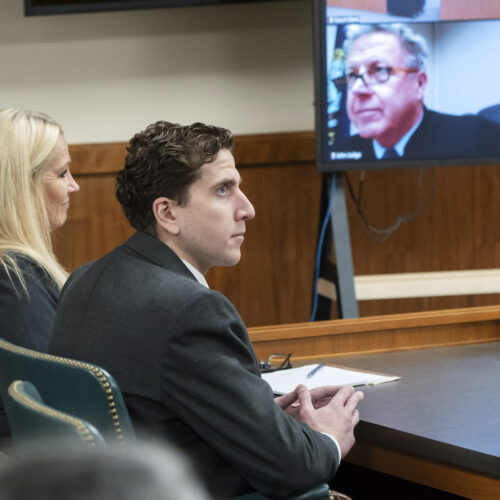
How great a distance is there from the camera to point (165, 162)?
1.40 m

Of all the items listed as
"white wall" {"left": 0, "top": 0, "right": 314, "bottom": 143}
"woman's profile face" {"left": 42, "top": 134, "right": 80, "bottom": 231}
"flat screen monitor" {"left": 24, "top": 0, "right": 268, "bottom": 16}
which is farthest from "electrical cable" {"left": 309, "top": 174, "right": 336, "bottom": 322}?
"woman's profile face" {"left": 42, "top": 134, "right": 80, "bottom": 231}

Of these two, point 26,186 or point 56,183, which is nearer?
point 26,186

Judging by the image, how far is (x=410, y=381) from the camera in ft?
5.73

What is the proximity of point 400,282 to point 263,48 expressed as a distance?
111 cm

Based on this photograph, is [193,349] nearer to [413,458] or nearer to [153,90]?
[413,458]

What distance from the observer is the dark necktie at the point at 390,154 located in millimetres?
2750

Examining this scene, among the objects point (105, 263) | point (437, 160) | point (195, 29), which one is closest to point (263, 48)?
point (195, 29)

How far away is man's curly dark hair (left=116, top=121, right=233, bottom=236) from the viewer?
140 cm

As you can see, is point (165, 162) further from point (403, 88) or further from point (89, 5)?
point (89, 5)

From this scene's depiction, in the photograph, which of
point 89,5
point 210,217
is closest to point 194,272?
point 210,217

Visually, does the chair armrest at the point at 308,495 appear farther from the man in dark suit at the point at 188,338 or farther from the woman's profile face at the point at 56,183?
the woman's profile face at the point at 56,183

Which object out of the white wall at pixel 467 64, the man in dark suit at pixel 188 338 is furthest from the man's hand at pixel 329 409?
the white wall at pixel 467 64

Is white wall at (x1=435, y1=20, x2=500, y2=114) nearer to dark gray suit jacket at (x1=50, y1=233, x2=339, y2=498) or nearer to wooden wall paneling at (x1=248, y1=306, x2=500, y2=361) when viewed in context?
wooden wall paneling at (x1=248, y1=306, x2=500, y2=361)

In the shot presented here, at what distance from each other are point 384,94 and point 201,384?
1.77 metres
